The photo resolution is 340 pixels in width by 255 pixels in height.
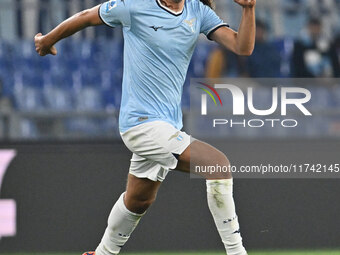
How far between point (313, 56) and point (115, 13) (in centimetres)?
468

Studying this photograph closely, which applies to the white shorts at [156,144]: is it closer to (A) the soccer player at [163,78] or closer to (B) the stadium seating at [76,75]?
(A) the soccer player at [163,78]

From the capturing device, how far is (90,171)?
703cm

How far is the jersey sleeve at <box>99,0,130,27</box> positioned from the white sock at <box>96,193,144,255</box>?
1.09 m

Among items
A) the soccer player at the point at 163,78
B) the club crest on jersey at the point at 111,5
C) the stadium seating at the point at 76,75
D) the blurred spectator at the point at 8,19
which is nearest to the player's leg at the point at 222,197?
the soccer player at the point at 163,78

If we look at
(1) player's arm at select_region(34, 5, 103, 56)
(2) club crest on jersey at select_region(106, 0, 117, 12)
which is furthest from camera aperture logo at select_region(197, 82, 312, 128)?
(2) club crest on jersey at select_region(106, 0, 117, 12)

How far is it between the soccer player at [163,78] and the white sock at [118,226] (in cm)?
28

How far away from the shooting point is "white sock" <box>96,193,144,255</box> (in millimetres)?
5117

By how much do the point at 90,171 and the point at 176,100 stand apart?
7.68 ft

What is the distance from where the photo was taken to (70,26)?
4895 millimetres

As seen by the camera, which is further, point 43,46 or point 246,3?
point 43,46

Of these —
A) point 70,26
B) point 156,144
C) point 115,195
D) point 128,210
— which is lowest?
point 115,195

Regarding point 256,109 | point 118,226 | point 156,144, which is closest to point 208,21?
point 156,144

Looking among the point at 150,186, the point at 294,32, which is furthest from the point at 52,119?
the point at 294,32

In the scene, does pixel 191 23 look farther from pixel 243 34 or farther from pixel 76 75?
pixel 76 75
